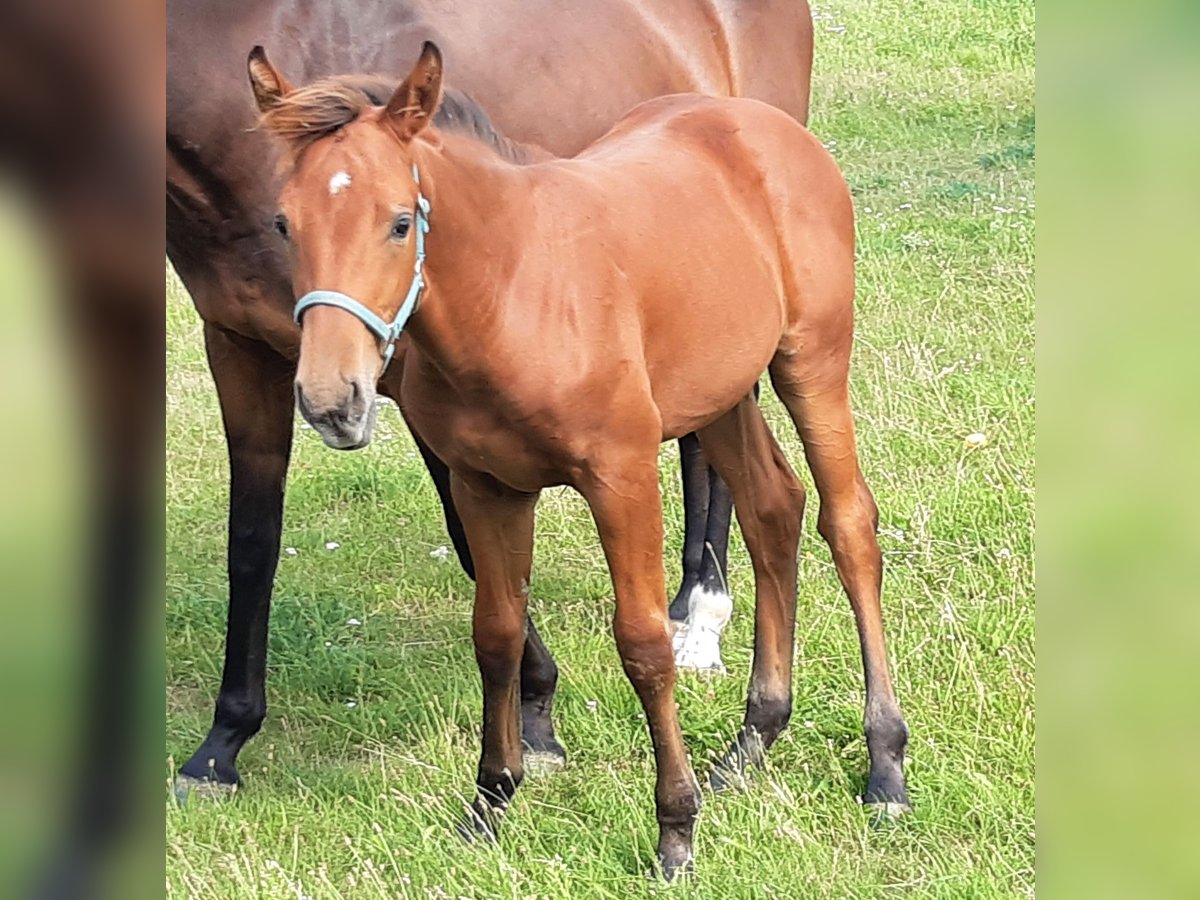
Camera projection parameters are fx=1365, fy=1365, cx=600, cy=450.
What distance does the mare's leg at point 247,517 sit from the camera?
3678 mm

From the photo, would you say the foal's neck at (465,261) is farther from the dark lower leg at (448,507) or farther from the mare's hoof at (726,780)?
the mare's hoof at (726,780)

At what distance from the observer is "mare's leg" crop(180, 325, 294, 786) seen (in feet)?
12.1

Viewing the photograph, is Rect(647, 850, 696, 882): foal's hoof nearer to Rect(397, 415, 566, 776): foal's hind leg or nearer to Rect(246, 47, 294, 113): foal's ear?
Rect(397, 415, 566, 776): foal's hind leg

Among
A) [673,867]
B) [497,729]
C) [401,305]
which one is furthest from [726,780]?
[401,305]

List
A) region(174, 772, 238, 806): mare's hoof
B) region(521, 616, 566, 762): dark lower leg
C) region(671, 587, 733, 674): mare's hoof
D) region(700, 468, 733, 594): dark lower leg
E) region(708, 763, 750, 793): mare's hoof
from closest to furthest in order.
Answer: region(708, 763, 750, 793): mare's hoof < region(174, 772, 238, 806): mare's hoof < region(521, 616, 566, 762): dark lower leg < region(671, 587, 733, 674): mare's hoof < region(700, 468, 733, 594): dark lower leg

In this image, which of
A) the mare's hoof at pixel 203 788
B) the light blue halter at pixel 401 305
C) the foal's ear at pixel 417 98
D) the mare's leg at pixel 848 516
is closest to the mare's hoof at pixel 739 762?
the mare's leg at pixel 848 516

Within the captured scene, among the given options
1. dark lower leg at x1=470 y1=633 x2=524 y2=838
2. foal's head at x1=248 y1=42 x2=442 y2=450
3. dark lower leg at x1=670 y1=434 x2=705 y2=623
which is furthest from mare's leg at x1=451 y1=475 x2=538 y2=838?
dark lower leg at x1=670 y1=434 x2=705 y2=623

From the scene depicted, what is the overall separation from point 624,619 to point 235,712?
1.37 meters

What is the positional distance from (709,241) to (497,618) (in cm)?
101

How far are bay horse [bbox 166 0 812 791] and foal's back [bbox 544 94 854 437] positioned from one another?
1.20ft

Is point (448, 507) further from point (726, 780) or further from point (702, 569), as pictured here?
point (726, 780)
